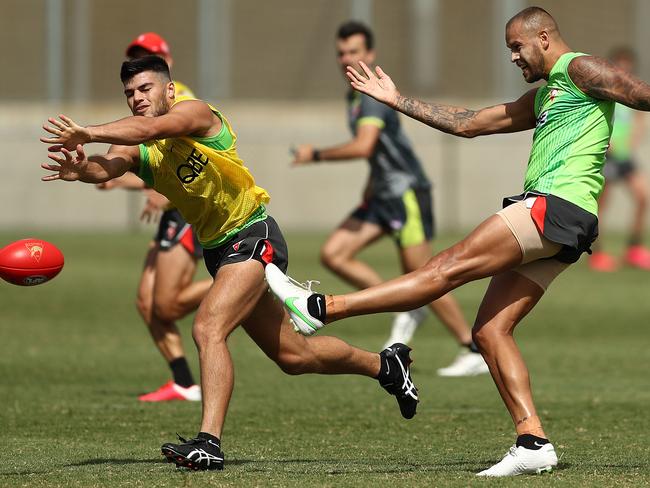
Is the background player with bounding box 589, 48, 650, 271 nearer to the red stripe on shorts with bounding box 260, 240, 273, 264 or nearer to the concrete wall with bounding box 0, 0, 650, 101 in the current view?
the concrete wall with bounding box 0, 0, 650, 101

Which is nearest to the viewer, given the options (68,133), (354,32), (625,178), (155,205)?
(68,133)

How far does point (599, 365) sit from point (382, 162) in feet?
8.79

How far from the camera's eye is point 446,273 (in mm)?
6949

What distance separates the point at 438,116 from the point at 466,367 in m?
4.30

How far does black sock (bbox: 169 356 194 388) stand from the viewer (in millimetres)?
10281

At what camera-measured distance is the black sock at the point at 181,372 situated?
1028cm

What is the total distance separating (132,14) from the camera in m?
30.5

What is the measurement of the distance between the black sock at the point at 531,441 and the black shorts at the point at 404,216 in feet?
17.5

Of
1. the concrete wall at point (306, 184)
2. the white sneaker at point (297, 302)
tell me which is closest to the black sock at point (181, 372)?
the white sneaker at point (297, 302)

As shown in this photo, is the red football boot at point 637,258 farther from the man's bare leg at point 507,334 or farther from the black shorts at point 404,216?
the man's bare leg at point 507,334

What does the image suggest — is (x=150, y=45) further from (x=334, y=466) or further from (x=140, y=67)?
(x=334, y=466)

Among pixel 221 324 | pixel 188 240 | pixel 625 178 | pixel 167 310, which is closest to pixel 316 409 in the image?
pixel 167 310

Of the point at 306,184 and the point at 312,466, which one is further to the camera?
the point at 306,184

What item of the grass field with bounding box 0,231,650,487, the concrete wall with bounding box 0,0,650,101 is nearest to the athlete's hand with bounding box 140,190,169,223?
the grass field with bounding box 0,231,650,487
